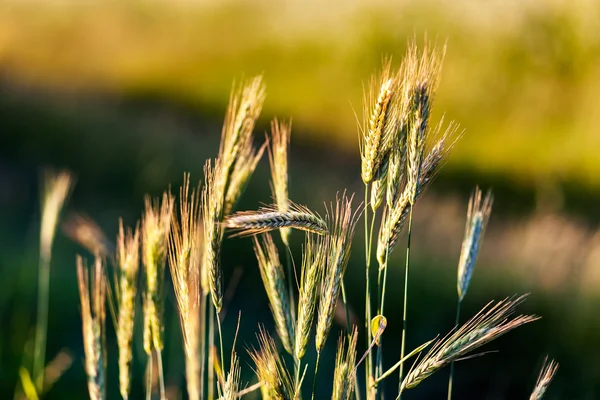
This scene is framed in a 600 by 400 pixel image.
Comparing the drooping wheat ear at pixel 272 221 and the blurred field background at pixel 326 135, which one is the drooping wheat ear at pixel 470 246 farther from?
the blurred field background at pixel 326 135

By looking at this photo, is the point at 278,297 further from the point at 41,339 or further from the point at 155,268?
the point at 41,339

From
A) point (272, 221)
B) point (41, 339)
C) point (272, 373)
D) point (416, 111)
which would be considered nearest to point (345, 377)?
point (272, 373)

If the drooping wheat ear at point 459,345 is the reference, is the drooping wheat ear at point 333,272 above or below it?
above

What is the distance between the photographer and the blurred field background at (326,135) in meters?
2.46

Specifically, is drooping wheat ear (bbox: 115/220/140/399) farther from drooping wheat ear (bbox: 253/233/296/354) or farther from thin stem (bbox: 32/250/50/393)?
thin stem (bbox: 32/250/50/393)

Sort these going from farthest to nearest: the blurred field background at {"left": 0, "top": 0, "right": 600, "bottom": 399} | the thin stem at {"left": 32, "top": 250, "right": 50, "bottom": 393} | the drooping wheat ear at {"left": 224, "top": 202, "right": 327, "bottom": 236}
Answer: the blurred field background at {"left": 0, "top": 0, "right": 600, "bottom": 399}
the thin stem at {"left": 32, "top": 250, "right": 50, "bottom": 393}
the drooping wheat ear at {"left": 224, "top": 202, "right": 327, "bottom": 236}

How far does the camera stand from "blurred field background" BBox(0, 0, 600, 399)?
96.9 inches

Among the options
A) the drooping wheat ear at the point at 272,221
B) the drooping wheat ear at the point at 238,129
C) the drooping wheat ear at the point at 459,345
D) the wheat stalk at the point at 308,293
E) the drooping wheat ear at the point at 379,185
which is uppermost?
the drooping wheat ear at the point at 238,129

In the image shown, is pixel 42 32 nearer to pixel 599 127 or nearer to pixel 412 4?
pixel 412 4

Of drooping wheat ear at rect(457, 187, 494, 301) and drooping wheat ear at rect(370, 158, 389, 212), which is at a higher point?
drooping wheat ear at rect(370, 158, 389, 212)

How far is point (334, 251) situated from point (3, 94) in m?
3.96

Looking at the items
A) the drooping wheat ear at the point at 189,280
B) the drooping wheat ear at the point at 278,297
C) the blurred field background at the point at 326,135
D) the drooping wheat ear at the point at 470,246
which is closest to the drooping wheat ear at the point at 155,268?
the drooping wheat ear at the point at 189,280

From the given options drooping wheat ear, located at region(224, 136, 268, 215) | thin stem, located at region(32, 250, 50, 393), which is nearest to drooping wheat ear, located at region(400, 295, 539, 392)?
drooping wheat ear, located at region(224, 136, 268, 215)

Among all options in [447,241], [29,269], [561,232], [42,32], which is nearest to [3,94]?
[42,32]
